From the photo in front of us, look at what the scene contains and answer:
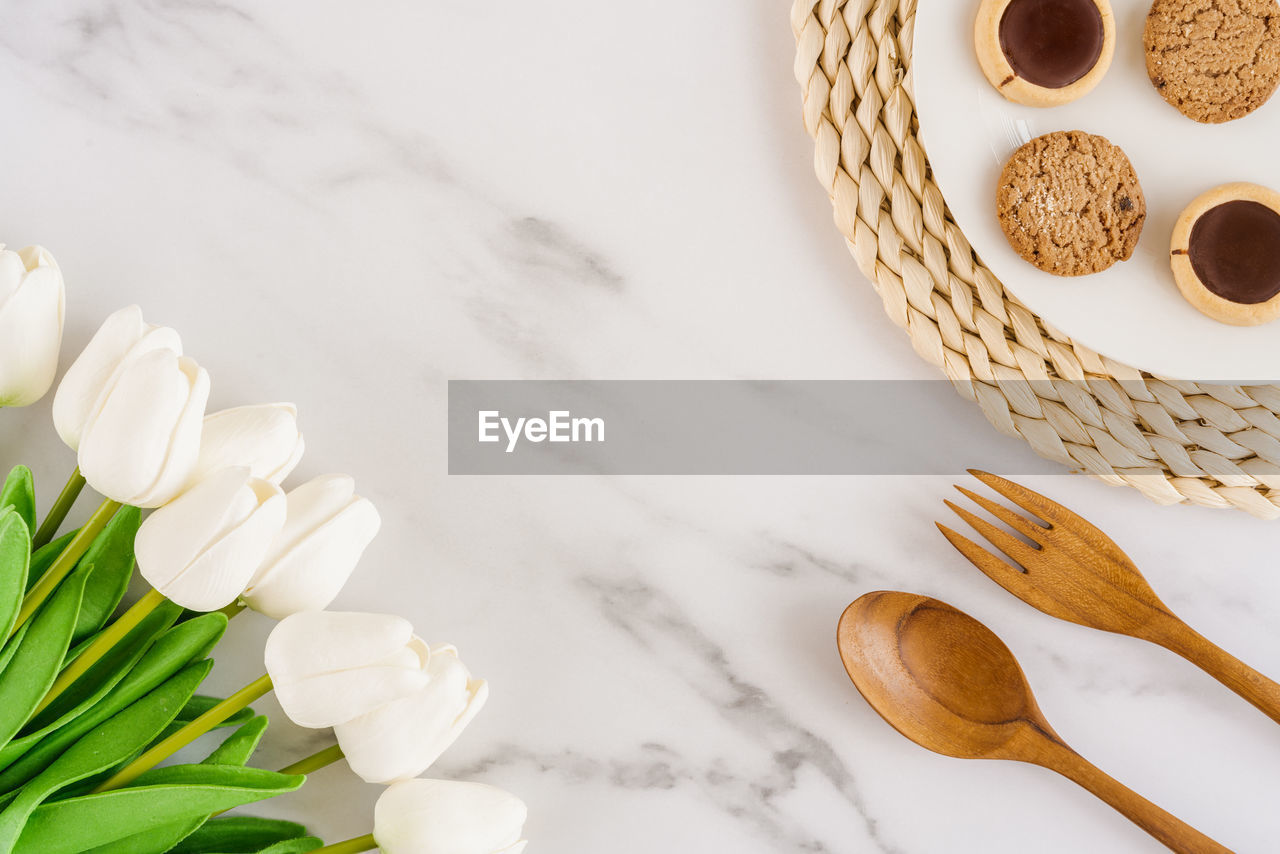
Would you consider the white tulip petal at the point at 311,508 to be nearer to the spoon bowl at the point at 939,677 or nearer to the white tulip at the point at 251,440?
the white tulip at the point at 251,440

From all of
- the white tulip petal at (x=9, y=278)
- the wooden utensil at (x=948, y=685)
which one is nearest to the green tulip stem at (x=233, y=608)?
the white tulip petal at (x=9, y=278)

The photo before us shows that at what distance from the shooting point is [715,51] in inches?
26.3

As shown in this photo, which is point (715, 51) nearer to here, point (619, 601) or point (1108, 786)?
point (619, 601)

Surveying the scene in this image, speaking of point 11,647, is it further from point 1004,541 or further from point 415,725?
point 1004,541

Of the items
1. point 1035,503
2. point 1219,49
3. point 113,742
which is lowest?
point 113,742

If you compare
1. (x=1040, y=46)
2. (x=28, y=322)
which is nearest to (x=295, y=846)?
(x=28, y=322)

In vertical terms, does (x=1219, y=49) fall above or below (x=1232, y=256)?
above

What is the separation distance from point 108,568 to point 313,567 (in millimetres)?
133

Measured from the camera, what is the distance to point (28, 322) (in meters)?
0.55

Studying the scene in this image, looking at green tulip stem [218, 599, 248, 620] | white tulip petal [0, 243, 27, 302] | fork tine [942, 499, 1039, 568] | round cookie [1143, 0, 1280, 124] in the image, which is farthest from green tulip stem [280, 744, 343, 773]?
round cookie [1143, 0, 1280, 124]

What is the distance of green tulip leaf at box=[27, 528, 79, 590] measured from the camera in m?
0.55

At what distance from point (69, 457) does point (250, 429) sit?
0.63 ft

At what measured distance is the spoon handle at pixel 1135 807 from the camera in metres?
0.60

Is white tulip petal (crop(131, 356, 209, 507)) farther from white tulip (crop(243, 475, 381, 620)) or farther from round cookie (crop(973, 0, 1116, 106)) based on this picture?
round cookie (crop(973, 0, 1116, 106))
